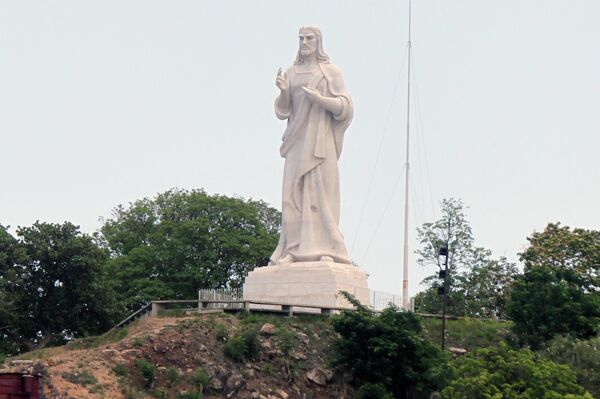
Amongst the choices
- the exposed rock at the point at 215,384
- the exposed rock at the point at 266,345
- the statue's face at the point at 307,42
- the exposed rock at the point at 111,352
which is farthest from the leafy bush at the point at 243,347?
the statue's face at the point at 307,42

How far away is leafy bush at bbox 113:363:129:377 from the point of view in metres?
39.9

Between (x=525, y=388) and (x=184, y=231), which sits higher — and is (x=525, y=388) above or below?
below

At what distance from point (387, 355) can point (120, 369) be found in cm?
770

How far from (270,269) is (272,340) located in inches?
195

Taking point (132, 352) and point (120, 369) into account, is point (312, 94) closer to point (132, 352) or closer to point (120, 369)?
point (132, 352)

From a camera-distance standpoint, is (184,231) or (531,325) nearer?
(531,325)

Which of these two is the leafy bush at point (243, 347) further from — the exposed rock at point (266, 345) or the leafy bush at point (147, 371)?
the leafy bush at point (147, 371)

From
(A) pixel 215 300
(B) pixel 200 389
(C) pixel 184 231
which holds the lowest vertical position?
(B) pixel 200 389

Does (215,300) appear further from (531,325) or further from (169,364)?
(531,325)

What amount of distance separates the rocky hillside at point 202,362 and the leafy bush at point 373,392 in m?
0.96

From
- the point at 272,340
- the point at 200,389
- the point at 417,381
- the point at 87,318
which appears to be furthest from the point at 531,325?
the point at 87,318

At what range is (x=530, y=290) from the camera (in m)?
45.6

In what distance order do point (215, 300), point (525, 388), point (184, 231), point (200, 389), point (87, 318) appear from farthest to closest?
1. point (184, 231)
2. point (87, 318)
3. point (215, 300)
4. point (200, 389)
5. point (525, 388)

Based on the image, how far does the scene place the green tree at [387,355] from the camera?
41.6 m
